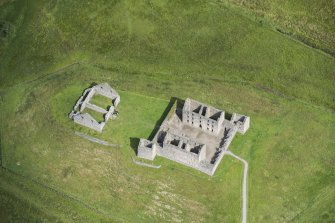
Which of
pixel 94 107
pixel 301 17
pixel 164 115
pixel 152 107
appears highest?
Result: pixel 301 17

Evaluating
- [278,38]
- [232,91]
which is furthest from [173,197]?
[278,38]

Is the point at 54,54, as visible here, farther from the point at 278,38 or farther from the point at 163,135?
the point at 278,38

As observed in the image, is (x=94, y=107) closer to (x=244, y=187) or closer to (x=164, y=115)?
(x=164, y=115)

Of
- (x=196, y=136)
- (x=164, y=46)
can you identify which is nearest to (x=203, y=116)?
(x=196, y=136)

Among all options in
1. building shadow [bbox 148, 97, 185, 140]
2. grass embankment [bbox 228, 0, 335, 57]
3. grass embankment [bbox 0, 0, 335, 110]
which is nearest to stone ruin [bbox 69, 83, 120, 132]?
building shadow [bbox 148, 97, 185, 140]

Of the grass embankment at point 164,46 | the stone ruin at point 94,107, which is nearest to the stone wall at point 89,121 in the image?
the stone ruin at point 94,107
